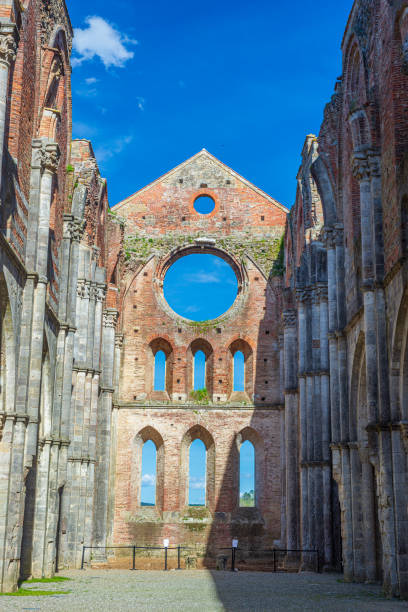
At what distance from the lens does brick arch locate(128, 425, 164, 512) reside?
2881cm

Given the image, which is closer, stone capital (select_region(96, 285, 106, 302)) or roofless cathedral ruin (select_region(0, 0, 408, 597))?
roofless cathedral ruin (select_region(0, 0, 408, 597))

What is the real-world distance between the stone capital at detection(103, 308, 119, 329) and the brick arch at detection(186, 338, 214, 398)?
367cm

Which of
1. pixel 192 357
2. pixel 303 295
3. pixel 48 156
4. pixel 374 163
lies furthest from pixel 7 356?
pixel 192 357

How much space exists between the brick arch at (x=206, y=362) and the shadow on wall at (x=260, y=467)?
Answer: 3.93 feet

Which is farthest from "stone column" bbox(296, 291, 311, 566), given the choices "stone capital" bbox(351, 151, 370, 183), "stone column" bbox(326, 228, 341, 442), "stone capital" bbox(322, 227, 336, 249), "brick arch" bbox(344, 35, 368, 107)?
"stone capital" bbox(351, 151, 370, 183)

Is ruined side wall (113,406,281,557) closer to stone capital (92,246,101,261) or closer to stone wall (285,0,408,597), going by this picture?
stone wall (285,0,408,597)

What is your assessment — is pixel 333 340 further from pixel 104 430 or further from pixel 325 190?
pixel 104 430

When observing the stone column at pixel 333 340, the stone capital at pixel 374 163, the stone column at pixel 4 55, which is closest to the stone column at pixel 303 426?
the stone column at pixel 333 340

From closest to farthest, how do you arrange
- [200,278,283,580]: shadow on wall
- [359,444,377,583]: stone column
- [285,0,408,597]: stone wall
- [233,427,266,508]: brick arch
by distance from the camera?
[285,0,408,597]: stone wall, [359,444,377,583]: stone column, [200,278,283,580]: shadow on wall, [233,427,266,508]: brick arch

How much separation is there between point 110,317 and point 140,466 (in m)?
5.77

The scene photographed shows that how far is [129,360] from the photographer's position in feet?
98.4

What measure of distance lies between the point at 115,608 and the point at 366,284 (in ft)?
23.5

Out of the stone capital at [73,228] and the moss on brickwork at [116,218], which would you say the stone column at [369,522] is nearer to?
the stone capital at [73,228]

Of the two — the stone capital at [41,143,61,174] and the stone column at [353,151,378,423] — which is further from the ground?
the stone capital at [41,143,61,174]
